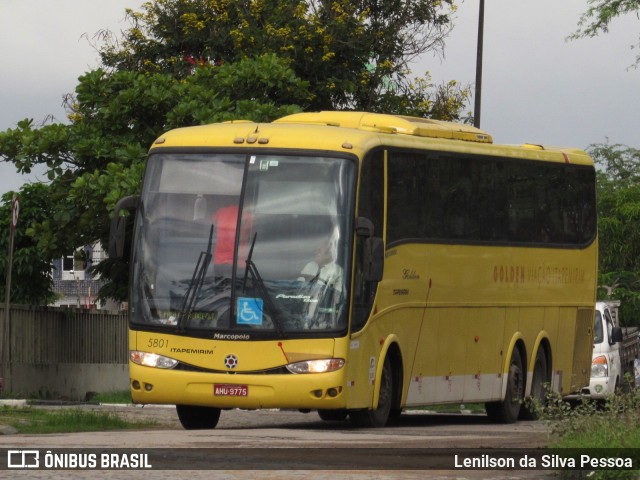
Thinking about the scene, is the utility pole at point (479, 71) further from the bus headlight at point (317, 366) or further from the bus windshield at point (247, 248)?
the bus headlight at point (317, 366)

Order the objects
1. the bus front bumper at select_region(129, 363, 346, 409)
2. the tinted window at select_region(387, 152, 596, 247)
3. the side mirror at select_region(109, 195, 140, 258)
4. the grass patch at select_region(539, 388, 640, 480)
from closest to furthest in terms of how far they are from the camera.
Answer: the grass patch at select_region(539, 388, 640, 480), the bus front bumper at select_region(129, 363, 346, 409), the side mirror at select_region(109, 195, 140, 258), the tinted window at select_region(387, 152, 596, 247)

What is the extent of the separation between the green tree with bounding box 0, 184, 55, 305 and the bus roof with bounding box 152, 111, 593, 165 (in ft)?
46.1

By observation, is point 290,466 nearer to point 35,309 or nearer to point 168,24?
point 35,309

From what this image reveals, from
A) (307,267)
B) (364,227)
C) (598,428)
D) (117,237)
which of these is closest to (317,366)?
(307,267)

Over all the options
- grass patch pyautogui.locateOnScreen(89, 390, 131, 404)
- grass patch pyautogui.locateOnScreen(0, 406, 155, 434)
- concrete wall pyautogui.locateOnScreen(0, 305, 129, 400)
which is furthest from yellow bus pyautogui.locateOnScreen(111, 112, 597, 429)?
concrete wall pyautogui.locateOnScreen(0, 305, 129, 400)

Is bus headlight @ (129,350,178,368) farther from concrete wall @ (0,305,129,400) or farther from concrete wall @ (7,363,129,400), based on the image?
concrete wall @ (7,363,129,400)

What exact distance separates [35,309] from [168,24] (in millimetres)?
14861

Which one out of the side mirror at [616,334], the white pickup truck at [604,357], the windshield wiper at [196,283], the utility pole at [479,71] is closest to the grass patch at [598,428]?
the windshield wiper at [196,283]

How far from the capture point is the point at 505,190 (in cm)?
2445

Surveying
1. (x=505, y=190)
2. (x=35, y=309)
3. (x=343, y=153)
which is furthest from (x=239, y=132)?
(x=35, y=309)

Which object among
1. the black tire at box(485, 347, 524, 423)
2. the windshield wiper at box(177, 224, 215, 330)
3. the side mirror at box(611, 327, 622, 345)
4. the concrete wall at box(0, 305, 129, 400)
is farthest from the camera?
the concrete wall at box(0, 305, 129, 400)

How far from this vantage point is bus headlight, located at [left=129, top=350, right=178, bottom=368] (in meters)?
19.8

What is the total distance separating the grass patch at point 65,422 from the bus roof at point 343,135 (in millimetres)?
3357

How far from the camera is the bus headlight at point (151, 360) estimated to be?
19.8 metres
